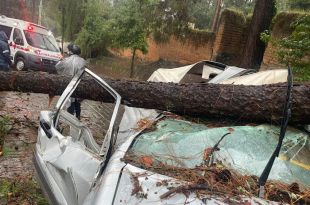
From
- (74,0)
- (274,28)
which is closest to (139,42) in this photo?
(274,28)

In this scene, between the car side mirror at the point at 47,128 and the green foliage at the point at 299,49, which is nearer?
the car side mirror at the point at 47,128

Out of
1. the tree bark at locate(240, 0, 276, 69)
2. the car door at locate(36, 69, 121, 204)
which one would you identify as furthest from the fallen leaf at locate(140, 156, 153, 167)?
the tree bark at locate(240, 0, 276, 69)

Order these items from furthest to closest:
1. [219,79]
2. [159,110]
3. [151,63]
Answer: [151,63], [219,79], [159,110]

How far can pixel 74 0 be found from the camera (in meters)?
23.0

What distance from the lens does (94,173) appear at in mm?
3301

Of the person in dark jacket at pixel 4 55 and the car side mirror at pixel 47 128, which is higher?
the car side mirror at pixel 47 128

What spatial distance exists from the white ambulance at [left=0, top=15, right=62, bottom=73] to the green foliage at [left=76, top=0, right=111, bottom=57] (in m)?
6.01

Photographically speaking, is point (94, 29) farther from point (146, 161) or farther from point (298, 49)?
point (146, 161)

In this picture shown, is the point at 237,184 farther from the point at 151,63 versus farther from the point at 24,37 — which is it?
the point at 151,63

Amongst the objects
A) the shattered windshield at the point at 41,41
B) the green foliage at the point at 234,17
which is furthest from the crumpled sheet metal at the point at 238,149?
the shattered windshield at the point at 41,41

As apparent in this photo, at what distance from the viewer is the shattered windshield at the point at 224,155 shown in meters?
3.06

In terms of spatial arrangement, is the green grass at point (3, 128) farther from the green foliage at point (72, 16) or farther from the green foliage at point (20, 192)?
the green foliage at point (72, 16)

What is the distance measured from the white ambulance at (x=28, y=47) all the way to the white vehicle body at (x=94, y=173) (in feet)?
34.4

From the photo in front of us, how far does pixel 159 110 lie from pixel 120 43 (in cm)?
1108
